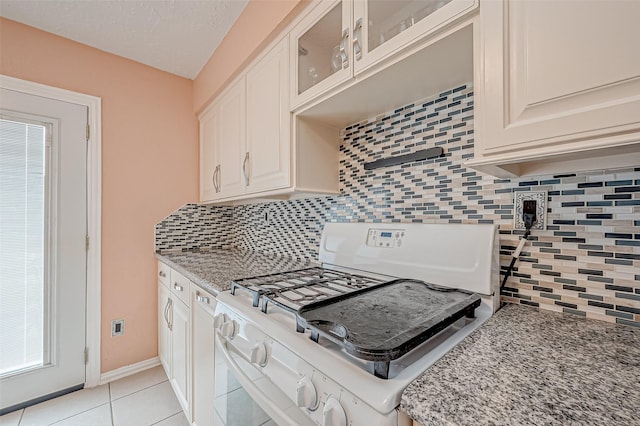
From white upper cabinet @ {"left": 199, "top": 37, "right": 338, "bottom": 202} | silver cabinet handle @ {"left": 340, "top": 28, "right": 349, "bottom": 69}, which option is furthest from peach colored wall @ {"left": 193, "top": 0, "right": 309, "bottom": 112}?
silver cabinet handle @ {"left": 340, "top": 28, "right": 349, "bottom": 69}

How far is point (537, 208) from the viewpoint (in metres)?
0.86

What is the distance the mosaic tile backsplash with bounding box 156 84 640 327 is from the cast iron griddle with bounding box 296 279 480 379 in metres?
0.26

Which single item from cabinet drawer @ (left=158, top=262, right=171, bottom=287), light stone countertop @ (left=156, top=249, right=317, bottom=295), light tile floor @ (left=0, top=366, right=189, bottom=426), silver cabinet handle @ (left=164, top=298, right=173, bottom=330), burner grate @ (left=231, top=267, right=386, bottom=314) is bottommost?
light tile floor @ (left=0, top=366, right=189, bottom=426)

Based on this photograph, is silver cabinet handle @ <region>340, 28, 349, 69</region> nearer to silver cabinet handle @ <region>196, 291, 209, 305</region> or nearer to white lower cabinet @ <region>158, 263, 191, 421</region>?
silver cabinet handle @ <region>196, 291, 209, 305</region>

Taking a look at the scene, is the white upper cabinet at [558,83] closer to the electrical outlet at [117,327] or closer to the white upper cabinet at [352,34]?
the white upper cabinet at [352,34]

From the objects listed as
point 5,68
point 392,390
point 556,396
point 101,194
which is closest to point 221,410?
point 392,390

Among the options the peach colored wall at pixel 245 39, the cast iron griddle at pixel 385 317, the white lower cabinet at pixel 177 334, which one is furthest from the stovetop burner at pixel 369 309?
the peach colored wall at pixel 245 39

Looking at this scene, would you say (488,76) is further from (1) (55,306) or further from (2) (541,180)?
(1) (55,306)

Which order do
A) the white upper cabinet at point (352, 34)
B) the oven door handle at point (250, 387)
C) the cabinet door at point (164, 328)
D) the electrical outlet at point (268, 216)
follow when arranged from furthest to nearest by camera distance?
the electrical outlet at point (268, 216), the cabinet door at point (164, 328), the white upper cabinet at point (352, 34), the oven door handle at point (250, 387)

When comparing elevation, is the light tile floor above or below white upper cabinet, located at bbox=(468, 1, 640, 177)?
below

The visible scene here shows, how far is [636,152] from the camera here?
1.95 ft

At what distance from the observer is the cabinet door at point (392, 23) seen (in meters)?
0.76

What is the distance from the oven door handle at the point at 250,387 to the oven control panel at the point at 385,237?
0.66 meters

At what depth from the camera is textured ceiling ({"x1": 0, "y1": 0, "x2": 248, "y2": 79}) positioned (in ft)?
5.21
